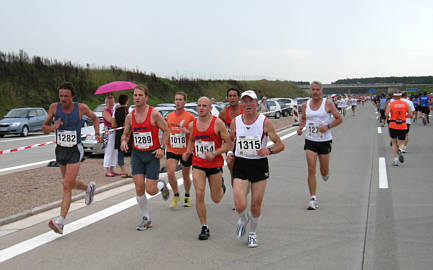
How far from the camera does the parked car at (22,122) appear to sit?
80.2 ft

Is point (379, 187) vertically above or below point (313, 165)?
below

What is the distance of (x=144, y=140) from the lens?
6.26 meters

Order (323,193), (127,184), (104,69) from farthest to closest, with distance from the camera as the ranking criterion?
(104,69)
(127,184)
(323,193)

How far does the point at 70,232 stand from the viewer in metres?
6.13

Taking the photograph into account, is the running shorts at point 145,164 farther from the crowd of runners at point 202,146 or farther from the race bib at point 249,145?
the race bib at point 249,145

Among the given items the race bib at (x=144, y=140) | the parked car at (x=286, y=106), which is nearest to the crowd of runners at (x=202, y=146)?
the race bib at (x=144, y=140)

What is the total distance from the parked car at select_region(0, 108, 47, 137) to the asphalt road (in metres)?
17.8

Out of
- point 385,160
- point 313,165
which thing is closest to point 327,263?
point 313,165

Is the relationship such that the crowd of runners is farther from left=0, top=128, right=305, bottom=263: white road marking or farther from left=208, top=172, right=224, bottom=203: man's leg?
left=0, top=128, right=305, bottom=263: white road marking

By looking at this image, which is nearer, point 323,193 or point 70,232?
point 70,232

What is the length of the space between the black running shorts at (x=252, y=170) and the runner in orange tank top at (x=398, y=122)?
7579 mm

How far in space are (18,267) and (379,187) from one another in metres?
6.63

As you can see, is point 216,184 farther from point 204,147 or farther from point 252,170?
point 252,170

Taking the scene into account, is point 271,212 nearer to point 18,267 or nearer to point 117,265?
point 117,265
